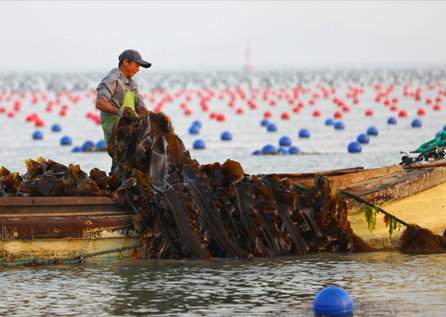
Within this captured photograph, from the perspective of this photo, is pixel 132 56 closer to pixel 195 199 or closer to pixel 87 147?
pixel 195 199

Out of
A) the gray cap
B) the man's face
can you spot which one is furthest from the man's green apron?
the gray cap

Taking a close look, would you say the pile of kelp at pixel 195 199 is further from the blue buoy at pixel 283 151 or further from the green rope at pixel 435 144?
the blue buoy at pixel 283 151

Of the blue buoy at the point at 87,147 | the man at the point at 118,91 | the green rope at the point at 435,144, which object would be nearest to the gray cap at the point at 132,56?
the man at the point at 118,91

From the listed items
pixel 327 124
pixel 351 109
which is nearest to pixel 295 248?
pixel 327 124

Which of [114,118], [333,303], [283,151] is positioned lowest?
[333,303]

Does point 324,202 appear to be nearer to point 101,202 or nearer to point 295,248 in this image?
point 295,248

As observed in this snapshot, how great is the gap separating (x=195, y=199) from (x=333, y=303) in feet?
8.95

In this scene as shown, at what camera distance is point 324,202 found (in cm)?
825

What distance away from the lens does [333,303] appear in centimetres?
554

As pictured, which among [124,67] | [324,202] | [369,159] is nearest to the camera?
[324,202]

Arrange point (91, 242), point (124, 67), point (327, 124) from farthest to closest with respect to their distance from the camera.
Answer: point (327, 124) < point (124, 67) < point (91, 242)

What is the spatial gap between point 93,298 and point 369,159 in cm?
1256

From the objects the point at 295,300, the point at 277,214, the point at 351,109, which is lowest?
the point at 295,300

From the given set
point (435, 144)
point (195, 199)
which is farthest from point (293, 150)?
point (195, 199)
